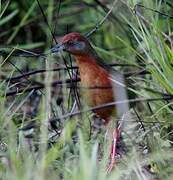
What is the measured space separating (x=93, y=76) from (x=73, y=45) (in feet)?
0.74

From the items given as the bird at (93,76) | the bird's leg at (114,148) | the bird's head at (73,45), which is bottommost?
the bird's leg at (114,148)

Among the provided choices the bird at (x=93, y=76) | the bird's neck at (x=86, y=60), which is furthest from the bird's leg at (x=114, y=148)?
the bird's neck at (x=86, y=60)

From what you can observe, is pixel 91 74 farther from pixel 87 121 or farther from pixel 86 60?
pixel 87 121

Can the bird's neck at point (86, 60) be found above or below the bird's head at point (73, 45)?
below

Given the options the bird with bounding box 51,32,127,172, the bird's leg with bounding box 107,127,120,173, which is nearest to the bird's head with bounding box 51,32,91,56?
the bird with bounding box 51,32,127,172

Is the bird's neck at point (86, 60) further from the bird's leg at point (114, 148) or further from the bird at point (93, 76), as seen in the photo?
the bird's leg at point (114, 148)

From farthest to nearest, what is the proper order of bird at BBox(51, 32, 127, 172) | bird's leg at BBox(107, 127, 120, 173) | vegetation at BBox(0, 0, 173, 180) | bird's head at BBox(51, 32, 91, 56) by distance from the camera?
bird's head at BBox(51, 32, 91, 56) → bird at BBox(51, 32, 127, 172) → bird's leg at BBox(107, 127, 120, 173) → vegetation at BBox(0, 0, 173, 180)

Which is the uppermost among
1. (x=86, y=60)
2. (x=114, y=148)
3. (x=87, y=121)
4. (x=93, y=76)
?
(x=86, y=60)

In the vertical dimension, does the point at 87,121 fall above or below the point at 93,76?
below

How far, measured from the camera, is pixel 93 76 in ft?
14.3

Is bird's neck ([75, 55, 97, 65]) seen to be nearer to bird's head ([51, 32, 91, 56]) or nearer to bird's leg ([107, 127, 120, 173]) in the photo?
bird's head ([51, 32, 91, 56])

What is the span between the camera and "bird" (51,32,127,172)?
4293mm

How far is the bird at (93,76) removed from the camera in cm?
429

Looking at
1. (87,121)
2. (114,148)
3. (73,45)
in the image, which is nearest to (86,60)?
(73,45)
